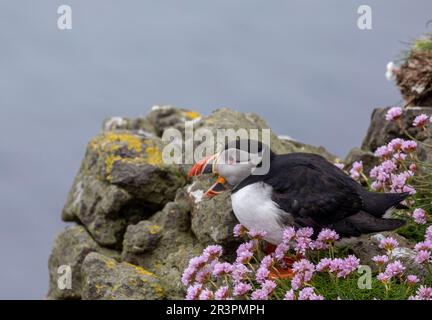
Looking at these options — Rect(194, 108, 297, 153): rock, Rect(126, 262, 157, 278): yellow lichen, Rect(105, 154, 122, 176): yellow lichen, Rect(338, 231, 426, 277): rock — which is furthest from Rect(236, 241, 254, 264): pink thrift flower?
Rect(105, 154, 122, 176): yellow lichen

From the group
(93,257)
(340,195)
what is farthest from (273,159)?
(93,257)

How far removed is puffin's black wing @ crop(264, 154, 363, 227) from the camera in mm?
7418

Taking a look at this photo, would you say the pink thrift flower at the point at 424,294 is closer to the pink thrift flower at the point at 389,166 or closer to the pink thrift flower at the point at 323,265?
the pink thrift flower at the point at 323,265

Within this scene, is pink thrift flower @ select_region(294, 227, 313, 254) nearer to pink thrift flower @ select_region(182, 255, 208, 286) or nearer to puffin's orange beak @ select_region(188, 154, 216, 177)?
pink thrift flower @ select_region(182, 255, 208, 286)

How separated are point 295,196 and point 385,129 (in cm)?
437

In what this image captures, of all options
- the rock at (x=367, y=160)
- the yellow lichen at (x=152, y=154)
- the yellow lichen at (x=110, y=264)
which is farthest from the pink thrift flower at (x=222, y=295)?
the rock at (x=367, y=160)

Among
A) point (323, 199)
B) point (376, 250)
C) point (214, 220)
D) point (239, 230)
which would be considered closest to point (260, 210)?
point (239, 230)

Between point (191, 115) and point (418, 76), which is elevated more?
point (418, 76)

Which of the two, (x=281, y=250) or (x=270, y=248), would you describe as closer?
(x=281, y=250)

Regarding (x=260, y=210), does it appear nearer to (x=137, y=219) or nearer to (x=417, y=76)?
(x=137, y=219)

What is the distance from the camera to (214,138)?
10086 mm

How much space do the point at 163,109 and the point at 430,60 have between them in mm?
5318

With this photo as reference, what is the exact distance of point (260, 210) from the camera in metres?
7.45

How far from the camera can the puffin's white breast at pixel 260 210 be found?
293 inches
